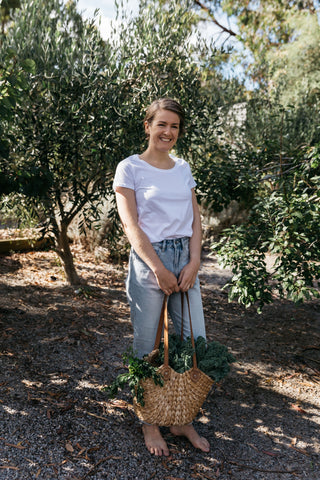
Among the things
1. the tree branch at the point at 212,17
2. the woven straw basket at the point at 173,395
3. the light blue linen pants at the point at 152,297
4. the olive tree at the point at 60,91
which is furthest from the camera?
the tree branch at the point at 212,17

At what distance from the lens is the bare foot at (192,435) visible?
2578 millimetres

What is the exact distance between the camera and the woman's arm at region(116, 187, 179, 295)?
2348 mm

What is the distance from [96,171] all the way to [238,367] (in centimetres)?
268

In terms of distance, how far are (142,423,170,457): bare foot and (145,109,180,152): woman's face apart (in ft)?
6.02

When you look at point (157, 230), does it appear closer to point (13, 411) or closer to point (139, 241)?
point (139, 241)

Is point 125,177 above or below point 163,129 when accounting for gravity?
below

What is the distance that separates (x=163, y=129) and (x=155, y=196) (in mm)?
441

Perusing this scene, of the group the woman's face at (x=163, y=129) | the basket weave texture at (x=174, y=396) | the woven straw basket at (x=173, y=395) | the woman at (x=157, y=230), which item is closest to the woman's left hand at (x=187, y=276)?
Answer: the woman at (x=157, y=230)

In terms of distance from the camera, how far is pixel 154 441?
2547 mm

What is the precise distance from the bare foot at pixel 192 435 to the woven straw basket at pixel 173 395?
347 millimetres

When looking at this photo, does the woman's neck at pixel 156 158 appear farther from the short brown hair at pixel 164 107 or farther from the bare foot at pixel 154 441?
the bare foot at pixel 154 441

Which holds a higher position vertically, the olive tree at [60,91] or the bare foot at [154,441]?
the olive tree at [60,91]

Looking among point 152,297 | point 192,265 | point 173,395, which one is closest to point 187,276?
point 192,265

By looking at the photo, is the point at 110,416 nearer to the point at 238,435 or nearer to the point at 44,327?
the point at 238,435
